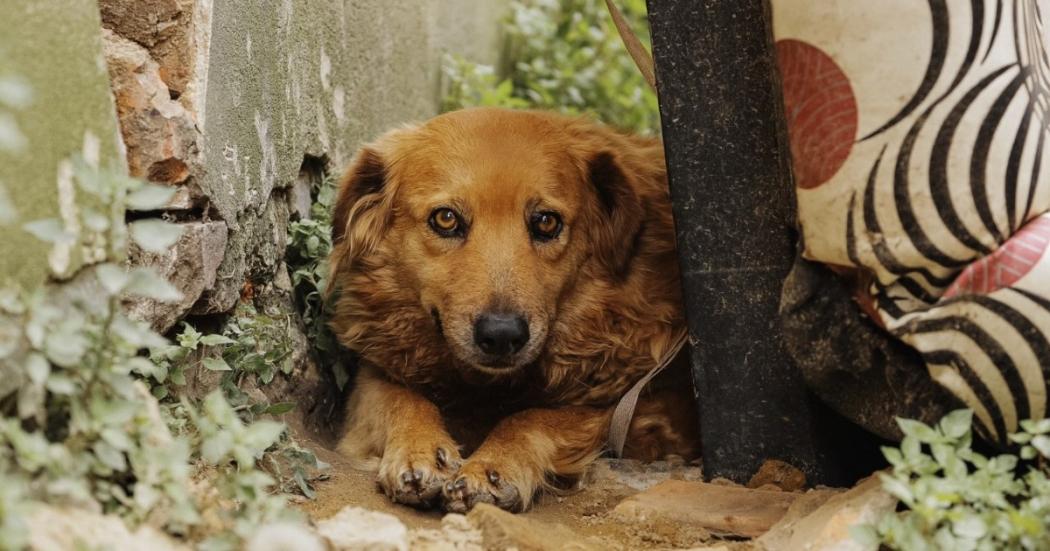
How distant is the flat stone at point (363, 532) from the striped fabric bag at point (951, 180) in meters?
1.11

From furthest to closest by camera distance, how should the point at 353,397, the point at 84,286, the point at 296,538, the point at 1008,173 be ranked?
the point at 353,397
the point at 1008,173
the point at 84,286
the point at 296,538

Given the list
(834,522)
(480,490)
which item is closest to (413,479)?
(480,490)

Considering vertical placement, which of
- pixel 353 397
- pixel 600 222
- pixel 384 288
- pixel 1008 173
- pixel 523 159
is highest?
pixel 1008 173

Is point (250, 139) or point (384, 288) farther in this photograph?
point (384, 288)

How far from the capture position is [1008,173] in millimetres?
2201

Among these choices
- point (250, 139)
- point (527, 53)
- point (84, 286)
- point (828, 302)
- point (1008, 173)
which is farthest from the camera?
point (527, 53)

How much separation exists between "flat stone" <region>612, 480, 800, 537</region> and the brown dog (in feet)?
1.28

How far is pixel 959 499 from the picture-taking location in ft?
6.64

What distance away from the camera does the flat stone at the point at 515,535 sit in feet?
7.44

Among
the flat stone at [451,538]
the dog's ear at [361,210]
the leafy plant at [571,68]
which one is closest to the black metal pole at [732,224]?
the flat stone at [451,538]

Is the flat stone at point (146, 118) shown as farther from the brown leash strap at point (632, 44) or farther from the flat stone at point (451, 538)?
the brown leash strap at point (632, 44)

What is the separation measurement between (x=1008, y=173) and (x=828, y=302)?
1.53 ft

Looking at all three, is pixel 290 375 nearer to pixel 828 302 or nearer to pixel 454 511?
pixel 454 511

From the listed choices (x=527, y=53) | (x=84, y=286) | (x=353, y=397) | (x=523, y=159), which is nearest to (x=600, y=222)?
(x=523, y=159)
